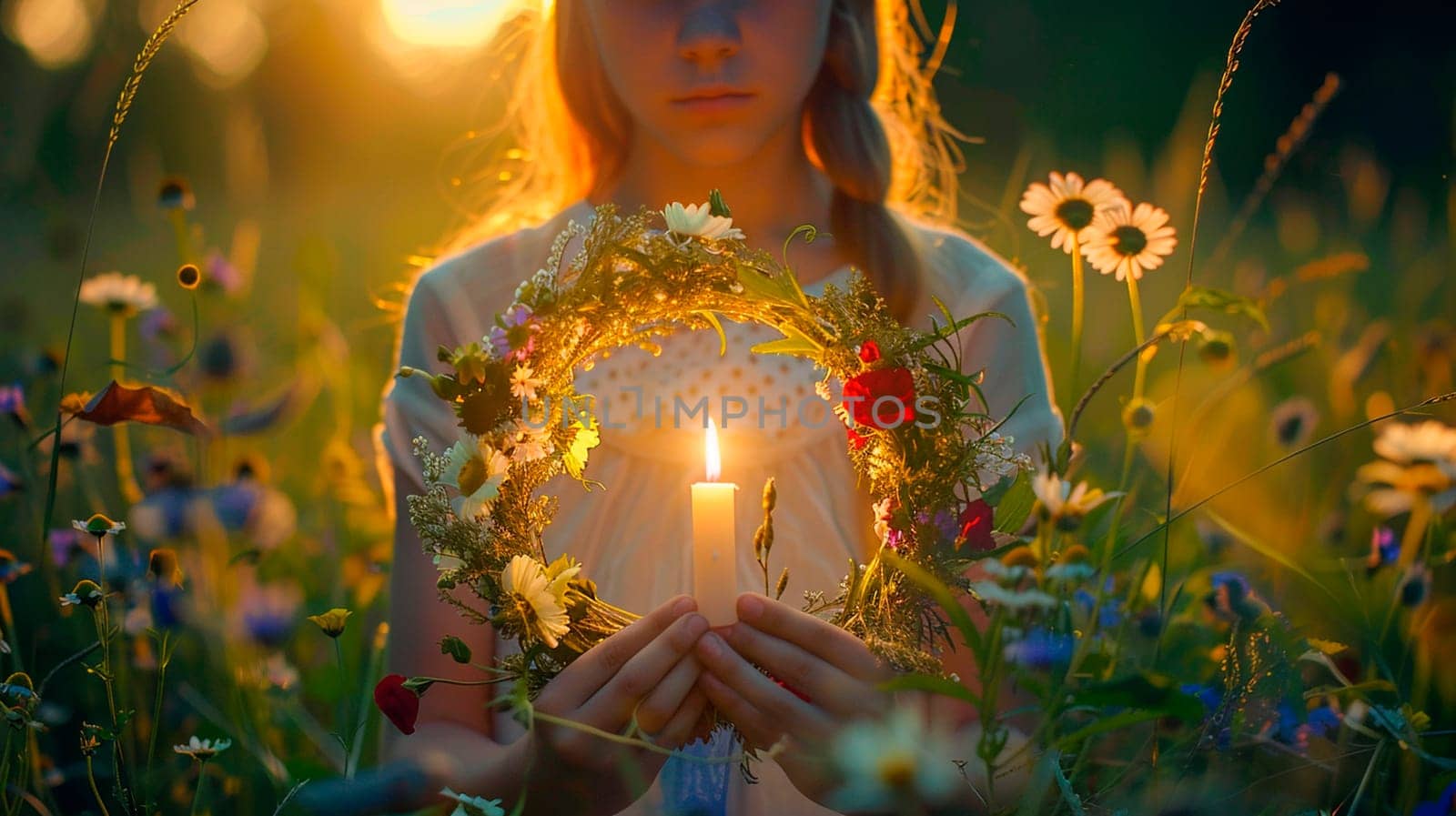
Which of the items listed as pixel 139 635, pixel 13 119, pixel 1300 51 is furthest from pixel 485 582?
pixel 1300 51

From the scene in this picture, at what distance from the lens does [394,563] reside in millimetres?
1639

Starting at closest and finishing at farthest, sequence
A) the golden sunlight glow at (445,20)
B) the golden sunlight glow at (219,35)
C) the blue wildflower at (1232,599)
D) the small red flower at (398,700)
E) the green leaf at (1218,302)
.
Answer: the green leaf at (1218,302) → the small red flower at (398,700) → the blue wildflower at (1232,599) → the golden sunlight glow at (445,20) → the golden sunlight glow at (219,35)

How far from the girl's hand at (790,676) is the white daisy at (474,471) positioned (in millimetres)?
263

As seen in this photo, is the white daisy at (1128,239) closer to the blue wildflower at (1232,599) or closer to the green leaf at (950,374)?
the green leaf at (950,374)

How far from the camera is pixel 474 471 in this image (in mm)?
1165

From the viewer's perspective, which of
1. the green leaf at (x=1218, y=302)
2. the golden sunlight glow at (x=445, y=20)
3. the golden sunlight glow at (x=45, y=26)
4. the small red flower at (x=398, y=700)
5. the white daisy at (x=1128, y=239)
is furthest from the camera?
the golden sunlight glow at (x=45, y=26)

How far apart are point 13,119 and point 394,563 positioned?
51.0 inches

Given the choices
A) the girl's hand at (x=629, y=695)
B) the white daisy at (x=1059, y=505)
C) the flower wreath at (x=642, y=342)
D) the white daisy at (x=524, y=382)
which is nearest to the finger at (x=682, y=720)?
the girl's hand at (x=629, y=695)

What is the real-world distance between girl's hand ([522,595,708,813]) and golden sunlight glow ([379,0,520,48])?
3.11 feet

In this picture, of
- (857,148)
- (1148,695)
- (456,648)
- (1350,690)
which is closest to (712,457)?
(456,648)

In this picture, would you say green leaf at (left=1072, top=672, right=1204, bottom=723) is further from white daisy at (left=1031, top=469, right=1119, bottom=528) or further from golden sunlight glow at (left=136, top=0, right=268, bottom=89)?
golden sunlight glow at (left=136, top=0, right=268, bottom=89)

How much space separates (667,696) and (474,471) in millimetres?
299

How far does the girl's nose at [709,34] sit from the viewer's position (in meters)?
1.47

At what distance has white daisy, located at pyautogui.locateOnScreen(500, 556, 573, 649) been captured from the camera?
43.2 inches
